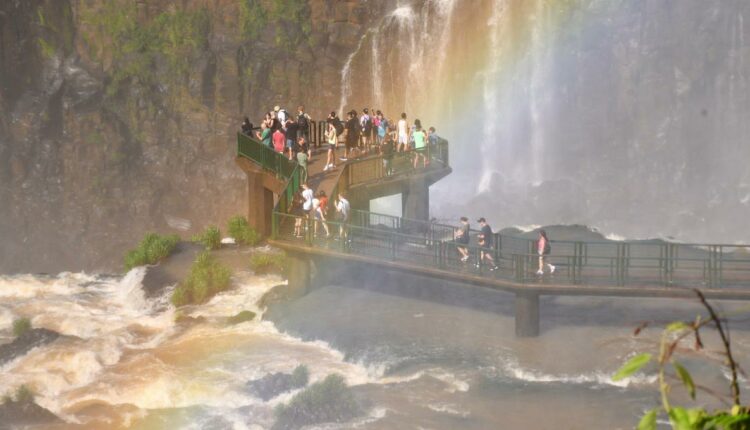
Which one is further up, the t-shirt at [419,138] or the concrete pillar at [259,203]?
the t-shirt at [419,138]

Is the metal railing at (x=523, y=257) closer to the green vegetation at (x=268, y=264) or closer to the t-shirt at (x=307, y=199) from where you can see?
the t-shirt at (x=307, y=199)

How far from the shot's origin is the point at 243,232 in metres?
33.5

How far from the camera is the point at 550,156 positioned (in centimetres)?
5231

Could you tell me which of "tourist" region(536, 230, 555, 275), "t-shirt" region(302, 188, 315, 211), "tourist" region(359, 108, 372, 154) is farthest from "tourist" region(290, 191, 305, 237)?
"tourist" region(536, 230, 555, 275)

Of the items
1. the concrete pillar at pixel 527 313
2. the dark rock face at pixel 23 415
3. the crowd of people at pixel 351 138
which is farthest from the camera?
the crowd of people at pixel 351 138

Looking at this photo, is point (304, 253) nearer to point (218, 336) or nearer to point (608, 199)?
point (218, 336)

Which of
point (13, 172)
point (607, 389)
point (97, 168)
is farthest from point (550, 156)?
point (607, 389)

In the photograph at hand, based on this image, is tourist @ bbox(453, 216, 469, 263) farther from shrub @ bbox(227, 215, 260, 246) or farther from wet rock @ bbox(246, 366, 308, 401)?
shrub @ bbox(227, 215, 260, 246)

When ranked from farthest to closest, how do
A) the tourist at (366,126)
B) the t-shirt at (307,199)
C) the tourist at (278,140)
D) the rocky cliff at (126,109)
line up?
the rocky cliff at (126,109) < the tourist at (366,126) < the tourist at (278,140) < the t-shirt at (307,199)

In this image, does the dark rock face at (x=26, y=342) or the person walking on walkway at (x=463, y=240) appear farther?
the dark rock face at (x=26, y=342)

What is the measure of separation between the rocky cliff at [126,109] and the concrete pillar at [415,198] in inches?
939

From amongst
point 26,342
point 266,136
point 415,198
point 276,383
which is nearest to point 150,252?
point 266,136

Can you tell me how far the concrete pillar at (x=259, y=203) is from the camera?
106 ft

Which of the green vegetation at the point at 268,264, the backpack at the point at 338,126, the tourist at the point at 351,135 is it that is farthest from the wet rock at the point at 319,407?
the backpack at the point at 338,126
